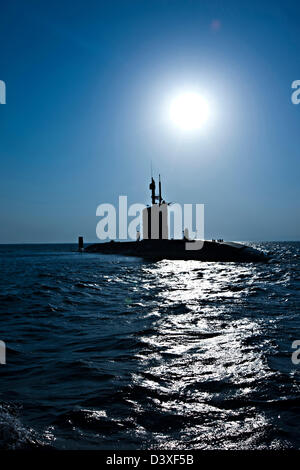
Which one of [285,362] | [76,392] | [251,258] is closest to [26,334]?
[76,392]

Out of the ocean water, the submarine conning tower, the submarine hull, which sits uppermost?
the submarine conning tower

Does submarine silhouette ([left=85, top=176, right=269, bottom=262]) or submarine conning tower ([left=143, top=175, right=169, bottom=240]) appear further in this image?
submarine conning tower ([left=143, top=175, right=169, bottom=240])

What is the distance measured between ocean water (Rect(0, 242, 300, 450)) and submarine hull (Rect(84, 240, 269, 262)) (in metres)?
29.1

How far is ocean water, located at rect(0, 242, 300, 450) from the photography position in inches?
164

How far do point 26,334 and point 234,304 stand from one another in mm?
8161

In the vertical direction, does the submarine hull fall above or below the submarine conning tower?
below

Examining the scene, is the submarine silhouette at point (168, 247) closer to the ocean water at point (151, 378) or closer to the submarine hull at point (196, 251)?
the submarine hull at point (196, 251)

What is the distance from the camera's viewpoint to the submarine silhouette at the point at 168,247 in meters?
41.9

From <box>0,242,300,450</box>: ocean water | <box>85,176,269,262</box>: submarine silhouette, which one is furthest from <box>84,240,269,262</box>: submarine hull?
<box>0,242,300,450</box>: ocean water

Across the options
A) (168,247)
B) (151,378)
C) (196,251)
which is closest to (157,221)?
(168,247)

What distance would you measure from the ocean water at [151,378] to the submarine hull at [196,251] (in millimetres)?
29094

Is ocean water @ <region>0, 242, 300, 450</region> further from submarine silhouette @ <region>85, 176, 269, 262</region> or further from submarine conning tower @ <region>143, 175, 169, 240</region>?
submarine conning tower @ <region>143, 175, 169, 240</region>

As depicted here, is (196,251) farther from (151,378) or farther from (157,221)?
(151,378)

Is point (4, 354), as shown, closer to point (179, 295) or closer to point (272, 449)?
point (272, 449)
